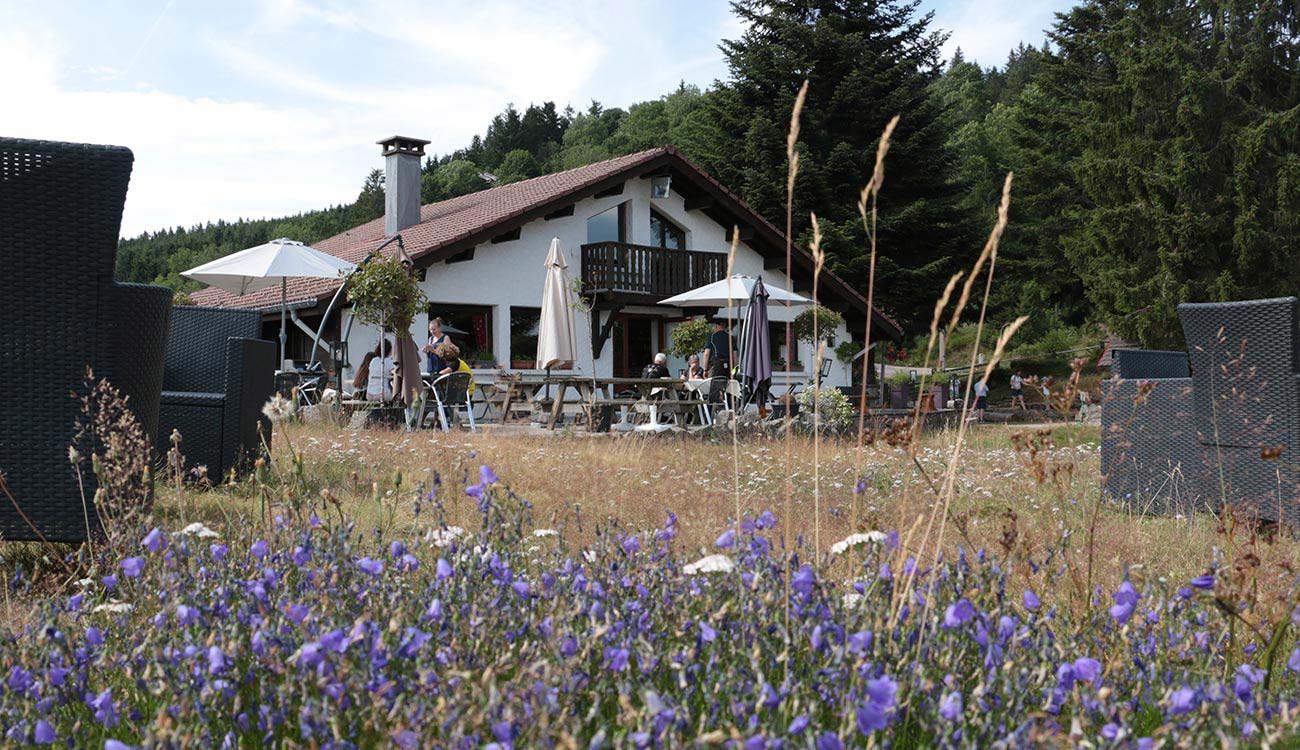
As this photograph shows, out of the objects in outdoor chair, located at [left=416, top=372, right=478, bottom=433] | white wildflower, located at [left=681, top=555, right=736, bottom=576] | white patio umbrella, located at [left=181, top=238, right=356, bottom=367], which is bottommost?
white wildflower, located at [left=681, top=555, right=736, bottom=576]

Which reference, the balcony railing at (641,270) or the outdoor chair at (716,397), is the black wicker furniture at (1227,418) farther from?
the balcony railing at (641,270)

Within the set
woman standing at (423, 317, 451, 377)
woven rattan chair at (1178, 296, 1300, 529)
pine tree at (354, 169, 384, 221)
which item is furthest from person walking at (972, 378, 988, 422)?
pine tree at (354, 169, 384, 221)

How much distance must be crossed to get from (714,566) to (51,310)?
7.52 ft

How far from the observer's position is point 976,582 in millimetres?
1950

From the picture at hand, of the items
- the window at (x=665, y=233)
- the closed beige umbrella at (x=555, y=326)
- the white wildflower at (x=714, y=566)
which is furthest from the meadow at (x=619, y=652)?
the window at (x=665, y=233)

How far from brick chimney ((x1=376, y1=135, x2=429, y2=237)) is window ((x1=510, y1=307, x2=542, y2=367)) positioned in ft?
14.3

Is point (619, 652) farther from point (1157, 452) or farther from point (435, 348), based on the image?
point (435, 348)

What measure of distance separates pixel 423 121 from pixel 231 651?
21357 millimetres

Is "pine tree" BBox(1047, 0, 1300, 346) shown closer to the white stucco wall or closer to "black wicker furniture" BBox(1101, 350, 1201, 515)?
the white stucco wall

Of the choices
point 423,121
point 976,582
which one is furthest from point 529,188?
point 976,582

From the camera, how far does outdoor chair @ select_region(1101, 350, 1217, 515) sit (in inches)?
197

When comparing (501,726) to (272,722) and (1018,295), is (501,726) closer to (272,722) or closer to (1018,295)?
(272,722)

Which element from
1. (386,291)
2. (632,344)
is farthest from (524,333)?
(386,291)

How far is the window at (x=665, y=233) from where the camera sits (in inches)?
814
